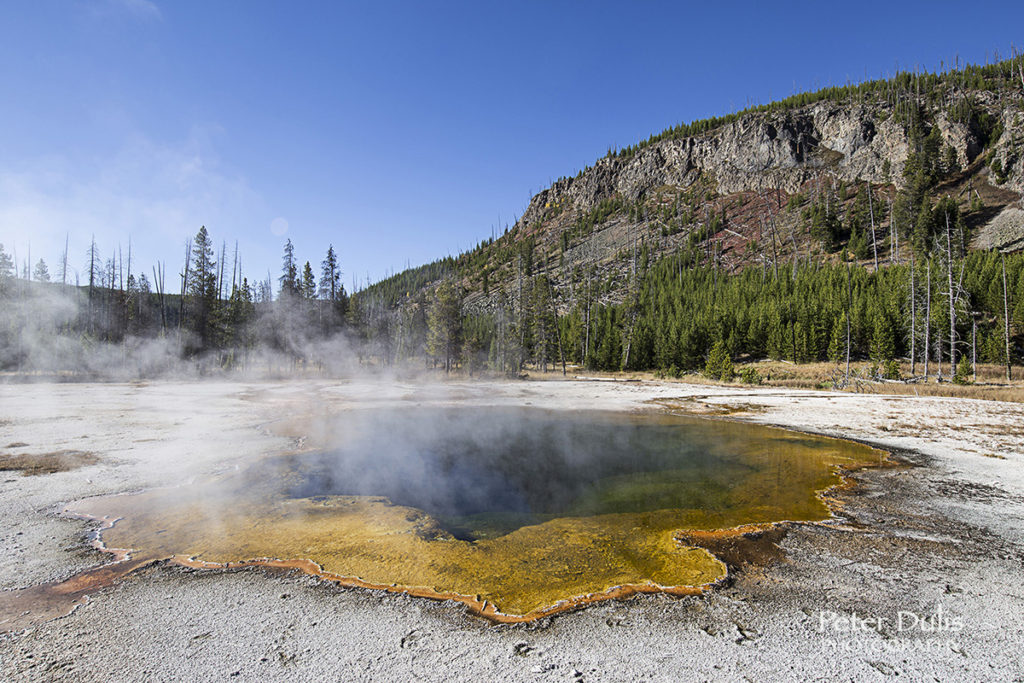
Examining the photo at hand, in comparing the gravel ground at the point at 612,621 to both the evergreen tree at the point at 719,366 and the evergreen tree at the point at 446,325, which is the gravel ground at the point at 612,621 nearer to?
the evergreen tree at the point at 719,366

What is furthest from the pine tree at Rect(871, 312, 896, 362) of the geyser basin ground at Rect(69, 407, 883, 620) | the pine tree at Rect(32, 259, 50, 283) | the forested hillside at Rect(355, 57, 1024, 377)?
the pine tree at Rect(32, 259, 50, 283)

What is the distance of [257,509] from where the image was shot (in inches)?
294

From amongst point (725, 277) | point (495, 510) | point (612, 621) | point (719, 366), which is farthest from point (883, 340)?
point (612, 621)

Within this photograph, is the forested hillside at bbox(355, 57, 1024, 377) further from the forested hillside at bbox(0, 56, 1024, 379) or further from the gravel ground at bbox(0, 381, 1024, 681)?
the gravel ground at bbox(0, 381, 1024, 681)

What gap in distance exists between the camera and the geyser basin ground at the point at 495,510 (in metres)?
5.27

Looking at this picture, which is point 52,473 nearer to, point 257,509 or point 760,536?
point 257,509

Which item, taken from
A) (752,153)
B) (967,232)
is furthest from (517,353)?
(752,153)

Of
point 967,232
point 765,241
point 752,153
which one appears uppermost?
point 752,153

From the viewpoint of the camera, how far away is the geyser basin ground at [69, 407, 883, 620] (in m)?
5.27

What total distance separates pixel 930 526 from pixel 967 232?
89902 millimetres

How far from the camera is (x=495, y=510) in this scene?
7832 millimetres

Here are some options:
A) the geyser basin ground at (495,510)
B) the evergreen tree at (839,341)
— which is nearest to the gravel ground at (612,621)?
the geyser basin ground at (495,510)

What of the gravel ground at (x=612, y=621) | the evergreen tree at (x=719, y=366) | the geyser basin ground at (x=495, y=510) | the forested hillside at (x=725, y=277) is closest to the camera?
the gravel ground at (x=612, y=621)

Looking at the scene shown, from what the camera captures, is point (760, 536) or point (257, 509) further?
point (257, 509)
